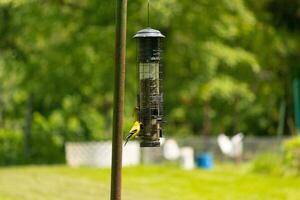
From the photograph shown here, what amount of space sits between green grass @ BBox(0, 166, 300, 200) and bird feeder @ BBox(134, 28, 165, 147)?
23.8ft

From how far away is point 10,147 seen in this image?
2723cm

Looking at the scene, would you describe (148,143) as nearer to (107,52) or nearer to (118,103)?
(118,103)

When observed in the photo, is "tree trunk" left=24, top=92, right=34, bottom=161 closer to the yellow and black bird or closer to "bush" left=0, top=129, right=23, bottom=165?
"bush" left=0, top=129, right=23, bottom=165

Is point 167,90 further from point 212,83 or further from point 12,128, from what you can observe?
point 12,128

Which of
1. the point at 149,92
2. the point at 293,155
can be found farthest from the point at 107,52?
the point at 149,92

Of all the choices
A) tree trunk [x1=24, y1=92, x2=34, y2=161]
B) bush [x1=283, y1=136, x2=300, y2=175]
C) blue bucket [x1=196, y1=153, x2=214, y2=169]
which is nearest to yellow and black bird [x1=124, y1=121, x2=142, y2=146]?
bush [x1=283, y1=136, x2=300, y2=175]

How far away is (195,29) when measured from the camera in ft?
81.6

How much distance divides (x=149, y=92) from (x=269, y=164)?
43.8ft

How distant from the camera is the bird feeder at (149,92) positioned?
8445 mm

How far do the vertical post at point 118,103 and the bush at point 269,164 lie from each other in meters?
13.5

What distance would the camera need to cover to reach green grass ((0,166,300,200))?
16484 mm

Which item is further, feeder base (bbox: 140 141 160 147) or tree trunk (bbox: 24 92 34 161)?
tree trunk (bbox: 24 92 34 161)

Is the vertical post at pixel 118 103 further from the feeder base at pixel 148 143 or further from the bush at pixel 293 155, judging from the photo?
the bush at pixel 293 155

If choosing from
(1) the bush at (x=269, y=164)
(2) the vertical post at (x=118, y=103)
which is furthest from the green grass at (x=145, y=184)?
(2) the vertical post at (x=118, y=103)
